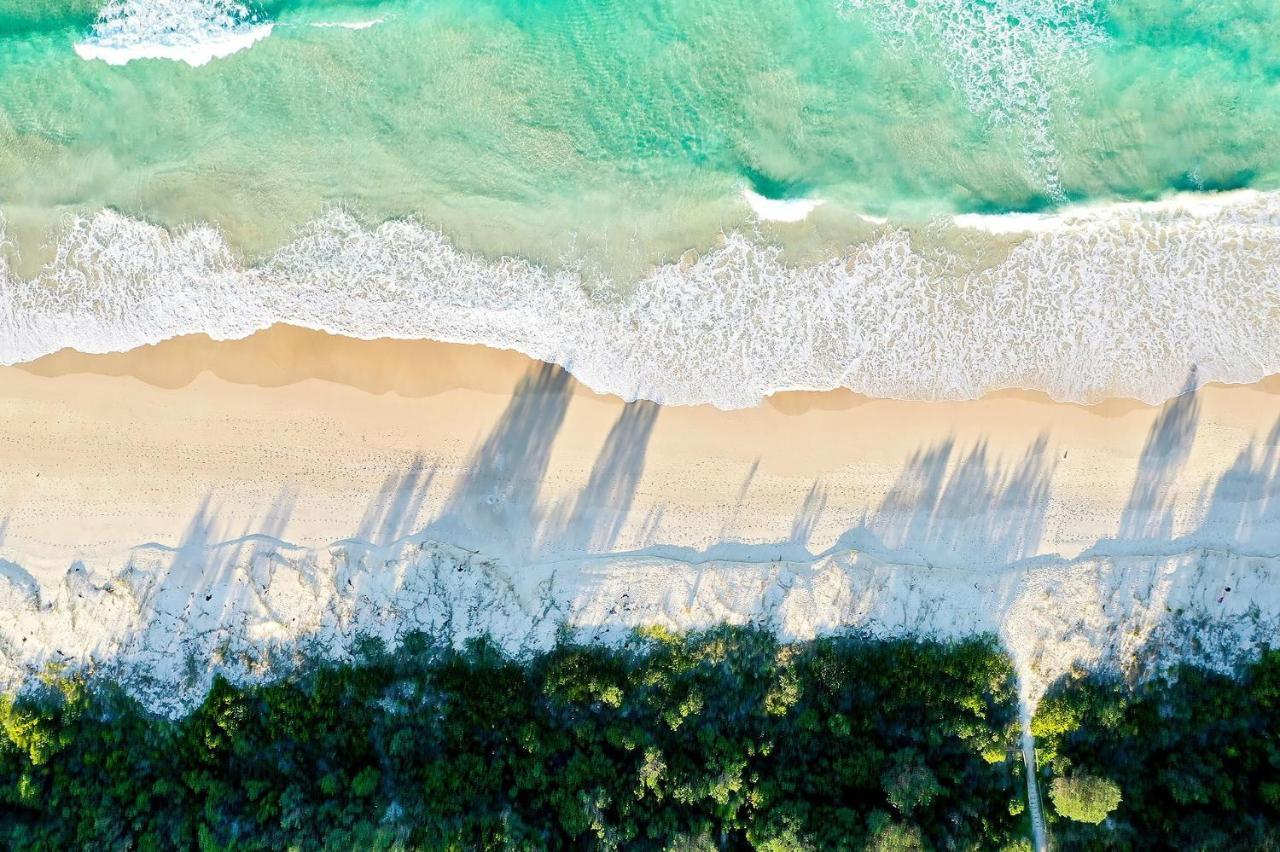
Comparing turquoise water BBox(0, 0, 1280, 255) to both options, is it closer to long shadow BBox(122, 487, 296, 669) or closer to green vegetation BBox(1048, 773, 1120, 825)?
long shadow BBox(122, 487, 296, 669)

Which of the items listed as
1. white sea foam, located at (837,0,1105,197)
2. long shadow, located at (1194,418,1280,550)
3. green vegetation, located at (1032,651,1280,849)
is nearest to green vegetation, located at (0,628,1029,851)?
green vegetation, located at (1032,651,1280,849)

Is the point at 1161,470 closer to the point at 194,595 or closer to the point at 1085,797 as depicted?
the point at 1085,797

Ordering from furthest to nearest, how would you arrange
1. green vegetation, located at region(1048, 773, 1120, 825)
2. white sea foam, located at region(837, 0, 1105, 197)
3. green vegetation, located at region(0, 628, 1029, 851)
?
white sea foam, located at region(837, 0, 1105, 197)
green vegetation, located at region(0, 628, 1029, 851)
green vegetation, located at region(1048, 773, 1120, 825)

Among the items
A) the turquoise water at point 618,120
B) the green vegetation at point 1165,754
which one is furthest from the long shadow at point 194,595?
the green vegetation at point 1165,754

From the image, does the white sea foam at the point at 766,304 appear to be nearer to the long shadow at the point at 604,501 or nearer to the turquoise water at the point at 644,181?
the turquoise water at the point at 644,181

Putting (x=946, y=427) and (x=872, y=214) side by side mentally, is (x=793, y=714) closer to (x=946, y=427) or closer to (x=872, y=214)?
(x=946, y=427)

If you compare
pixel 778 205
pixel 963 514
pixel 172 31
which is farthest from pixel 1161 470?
pixel 172 31

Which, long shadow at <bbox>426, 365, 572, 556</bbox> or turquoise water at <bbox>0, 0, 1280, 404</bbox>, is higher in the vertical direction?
turquoise water at <bbox>0, 0, 1280, 404</bbox>
